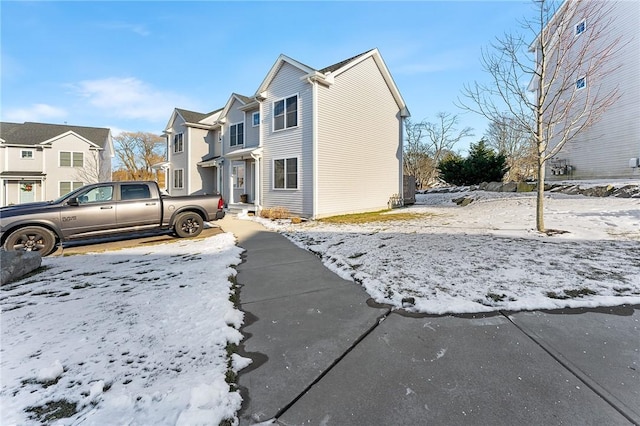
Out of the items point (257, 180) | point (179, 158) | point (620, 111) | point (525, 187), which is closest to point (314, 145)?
point (257, 180)

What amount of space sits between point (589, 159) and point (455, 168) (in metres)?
8.01

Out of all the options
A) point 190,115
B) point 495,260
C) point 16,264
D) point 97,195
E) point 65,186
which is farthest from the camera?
point 65,186

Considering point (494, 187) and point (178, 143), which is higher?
point (178, 143)

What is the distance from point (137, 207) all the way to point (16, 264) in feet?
11.2

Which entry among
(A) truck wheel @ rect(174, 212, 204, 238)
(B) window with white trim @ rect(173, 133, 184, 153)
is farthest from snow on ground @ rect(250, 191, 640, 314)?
(B) window with white trim @ rect(173, 133, 184, 153)

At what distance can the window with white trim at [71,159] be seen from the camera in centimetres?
2668

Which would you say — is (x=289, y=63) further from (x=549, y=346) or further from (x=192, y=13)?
(x=549, y=346)

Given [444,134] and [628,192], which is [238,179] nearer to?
[628,192]

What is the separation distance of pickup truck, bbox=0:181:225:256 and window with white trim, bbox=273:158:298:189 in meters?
4.76

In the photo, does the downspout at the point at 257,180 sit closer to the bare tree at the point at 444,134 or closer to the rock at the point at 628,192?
the rock at the point at 628,192

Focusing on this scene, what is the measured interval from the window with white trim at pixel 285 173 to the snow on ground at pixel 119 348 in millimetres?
8898

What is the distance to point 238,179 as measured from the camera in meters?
17.6

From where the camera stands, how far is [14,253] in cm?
507

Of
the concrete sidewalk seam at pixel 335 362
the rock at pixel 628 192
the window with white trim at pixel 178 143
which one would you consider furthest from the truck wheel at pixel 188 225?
the rock at pixel 628 192
